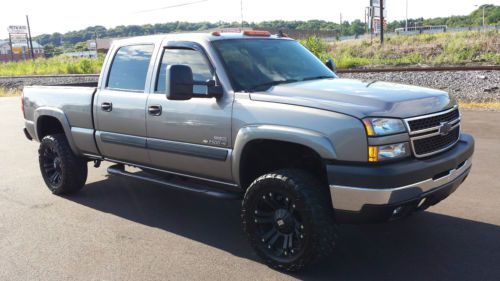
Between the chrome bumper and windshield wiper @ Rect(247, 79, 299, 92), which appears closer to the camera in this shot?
the chrome bumper

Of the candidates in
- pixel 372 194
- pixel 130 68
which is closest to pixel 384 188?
pixel 372 194

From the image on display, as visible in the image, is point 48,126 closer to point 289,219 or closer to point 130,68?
point 130,68

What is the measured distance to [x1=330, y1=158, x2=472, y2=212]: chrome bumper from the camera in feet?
11.1

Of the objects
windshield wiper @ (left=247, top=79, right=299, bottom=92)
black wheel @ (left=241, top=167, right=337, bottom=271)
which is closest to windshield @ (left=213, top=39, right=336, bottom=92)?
windshield wiper @ (left=247, top=79, right=299, bottom=92)

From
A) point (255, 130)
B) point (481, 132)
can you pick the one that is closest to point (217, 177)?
point (255, 130)

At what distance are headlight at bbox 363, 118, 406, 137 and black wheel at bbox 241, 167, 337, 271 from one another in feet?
2.11

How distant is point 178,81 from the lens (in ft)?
13.2

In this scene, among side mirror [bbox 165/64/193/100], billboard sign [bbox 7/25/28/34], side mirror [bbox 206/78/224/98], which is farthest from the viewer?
billboard sign [bbox 7/25/28/34]

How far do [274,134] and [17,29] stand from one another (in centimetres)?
8929

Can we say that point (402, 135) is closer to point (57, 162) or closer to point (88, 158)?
point (88, 158)

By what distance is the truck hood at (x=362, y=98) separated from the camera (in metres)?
3.54

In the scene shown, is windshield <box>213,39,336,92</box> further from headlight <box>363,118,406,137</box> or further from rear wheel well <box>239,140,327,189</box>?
headlight <box>363,118,406,137</box>

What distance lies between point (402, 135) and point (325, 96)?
25.6 inches

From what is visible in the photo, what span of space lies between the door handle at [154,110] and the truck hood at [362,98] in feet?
3.62
